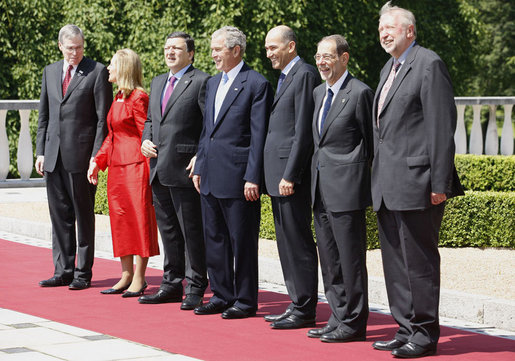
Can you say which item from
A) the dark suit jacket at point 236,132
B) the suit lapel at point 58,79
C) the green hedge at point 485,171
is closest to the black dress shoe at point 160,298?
the dark suit jacket at point 236,132

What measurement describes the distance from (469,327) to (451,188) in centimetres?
156

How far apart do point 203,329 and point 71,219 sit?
2495mm

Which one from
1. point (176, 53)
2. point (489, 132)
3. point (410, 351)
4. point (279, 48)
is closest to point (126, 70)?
point (176, 53)

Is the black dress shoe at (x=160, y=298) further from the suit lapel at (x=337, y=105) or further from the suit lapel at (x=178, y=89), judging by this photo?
the suit lapel at (x=337, y=105)

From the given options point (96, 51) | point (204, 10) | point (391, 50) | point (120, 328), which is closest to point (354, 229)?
point (391, 50)

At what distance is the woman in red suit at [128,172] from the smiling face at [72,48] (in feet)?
1.71

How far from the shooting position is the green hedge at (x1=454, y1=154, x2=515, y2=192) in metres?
14.5

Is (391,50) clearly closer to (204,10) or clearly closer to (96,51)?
(204,10)

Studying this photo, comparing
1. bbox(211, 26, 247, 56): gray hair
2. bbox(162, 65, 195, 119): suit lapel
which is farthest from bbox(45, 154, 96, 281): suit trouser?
bbox(211, 26, 247, 56): gray hair

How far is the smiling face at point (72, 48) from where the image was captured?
9102 millimetres

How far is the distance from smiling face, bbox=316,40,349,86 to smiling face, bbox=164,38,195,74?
156 cm

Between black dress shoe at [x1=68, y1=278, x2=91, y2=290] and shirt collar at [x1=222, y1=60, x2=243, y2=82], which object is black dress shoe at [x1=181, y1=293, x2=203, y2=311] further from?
shirt collar at [x1=222, y1=60, x2=243, y2=82]

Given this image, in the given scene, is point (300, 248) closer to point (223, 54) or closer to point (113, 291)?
point (223, 54)

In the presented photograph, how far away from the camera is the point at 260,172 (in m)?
7.67
